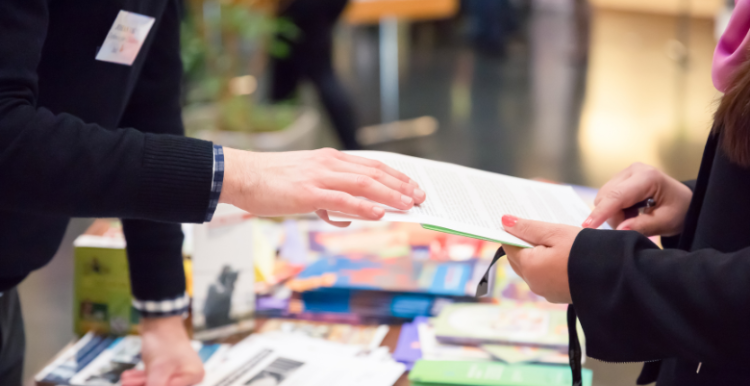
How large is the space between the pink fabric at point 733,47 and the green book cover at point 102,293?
996mm

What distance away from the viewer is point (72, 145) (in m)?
0.76

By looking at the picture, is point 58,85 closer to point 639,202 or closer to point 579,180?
point 639,202

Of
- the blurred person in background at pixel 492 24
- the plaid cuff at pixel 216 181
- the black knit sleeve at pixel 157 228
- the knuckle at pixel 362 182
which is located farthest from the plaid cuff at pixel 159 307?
the blurred person in background at pixel 492 24

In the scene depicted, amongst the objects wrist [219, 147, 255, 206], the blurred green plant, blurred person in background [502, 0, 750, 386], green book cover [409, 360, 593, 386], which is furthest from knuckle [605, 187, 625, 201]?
the blurred green plant

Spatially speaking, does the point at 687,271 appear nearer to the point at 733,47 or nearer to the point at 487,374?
the point at 733,47

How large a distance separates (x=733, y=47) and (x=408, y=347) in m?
0.65

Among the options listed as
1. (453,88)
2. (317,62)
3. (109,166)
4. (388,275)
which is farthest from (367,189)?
(453,88)

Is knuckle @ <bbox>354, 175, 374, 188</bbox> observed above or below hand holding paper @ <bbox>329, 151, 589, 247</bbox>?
above

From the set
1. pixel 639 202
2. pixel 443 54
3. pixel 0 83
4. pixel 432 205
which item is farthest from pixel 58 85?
pixel 443 54

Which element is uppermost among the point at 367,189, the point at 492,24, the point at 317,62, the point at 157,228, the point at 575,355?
the point at 492,24

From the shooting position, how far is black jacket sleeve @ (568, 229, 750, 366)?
0.70m

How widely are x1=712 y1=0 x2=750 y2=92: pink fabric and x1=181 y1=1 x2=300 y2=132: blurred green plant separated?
255cm

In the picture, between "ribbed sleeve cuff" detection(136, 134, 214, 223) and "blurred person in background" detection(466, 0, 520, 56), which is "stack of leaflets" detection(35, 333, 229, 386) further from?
"blurred person in background" detection(466, 0, 520, 56)

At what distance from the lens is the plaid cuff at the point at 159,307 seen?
3.62 feet
